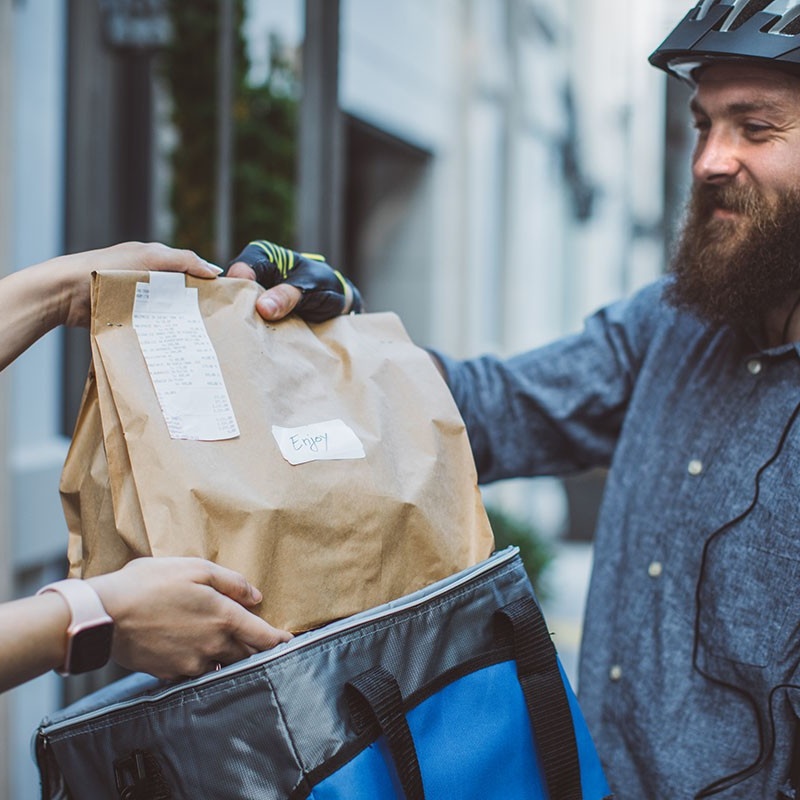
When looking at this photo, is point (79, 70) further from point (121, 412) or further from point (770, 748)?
point (770, 748)

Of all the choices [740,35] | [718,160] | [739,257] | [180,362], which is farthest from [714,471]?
[180,362]

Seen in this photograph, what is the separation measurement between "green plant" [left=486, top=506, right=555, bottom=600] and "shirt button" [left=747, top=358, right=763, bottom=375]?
306cm

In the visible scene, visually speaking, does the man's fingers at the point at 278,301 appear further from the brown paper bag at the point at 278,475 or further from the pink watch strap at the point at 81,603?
the pink watch strap at the point at 81,603

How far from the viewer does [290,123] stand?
12.9ft

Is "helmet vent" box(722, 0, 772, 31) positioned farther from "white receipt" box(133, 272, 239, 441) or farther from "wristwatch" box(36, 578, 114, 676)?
"wristwatch" box(36, 578, 114, 676)

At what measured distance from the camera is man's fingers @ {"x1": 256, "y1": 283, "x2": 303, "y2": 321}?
1.21 m

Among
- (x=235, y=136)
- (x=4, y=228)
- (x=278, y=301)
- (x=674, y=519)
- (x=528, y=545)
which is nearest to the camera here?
(x=278, y=301)

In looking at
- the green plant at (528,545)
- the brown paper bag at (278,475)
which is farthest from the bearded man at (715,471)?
the green plant at (528,545)

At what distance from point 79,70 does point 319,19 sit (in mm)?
675

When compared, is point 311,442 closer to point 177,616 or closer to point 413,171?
point 177,616

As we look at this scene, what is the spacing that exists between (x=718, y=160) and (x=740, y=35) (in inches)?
6.5

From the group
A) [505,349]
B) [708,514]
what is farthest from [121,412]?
[505,349]

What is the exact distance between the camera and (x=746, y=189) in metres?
1.39

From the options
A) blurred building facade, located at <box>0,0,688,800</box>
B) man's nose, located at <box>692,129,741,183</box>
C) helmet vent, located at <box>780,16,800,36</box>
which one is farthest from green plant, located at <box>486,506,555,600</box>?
helmet vent, located at <box>780,16,800,36</box>
